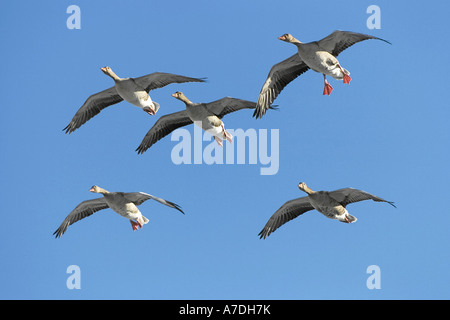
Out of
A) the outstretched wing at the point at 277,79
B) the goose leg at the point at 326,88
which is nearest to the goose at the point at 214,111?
the outstretched wing at the point at 277,79

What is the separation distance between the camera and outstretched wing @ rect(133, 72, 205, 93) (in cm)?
1798

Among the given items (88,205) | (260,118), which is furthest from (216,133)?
(88,205)

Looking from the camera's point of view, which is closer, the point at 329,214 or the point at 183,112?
the point at 329,214

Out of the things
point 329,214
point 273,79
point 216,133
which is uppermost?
point 273,79

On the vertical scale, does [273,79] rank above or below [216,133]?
above

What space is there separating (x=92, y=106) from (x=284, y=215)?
5.53 metres

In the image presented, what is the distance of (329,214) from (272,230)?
2.10 meters

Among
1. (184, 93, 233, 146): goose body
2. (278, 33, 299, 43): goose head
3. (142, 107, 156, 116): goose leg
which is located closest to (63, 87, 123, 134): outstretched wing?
(142, 107, 156, 116): goose leg

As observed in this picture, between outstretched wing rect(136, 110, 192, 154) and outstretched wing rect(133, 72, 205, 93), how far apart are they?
136cm

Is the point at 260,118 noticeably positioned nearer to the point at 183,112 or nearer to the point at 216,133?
the point at 216,133

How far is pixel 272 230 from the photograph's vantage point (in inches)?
749

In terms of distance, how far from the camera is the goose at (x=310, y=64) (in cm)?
1712

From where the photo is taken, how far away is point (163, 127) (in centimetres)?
2008

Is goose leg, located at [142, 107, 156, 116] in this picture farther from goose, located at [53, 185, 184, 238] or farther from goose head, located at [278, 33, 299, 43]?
goose head, located at [278, 33, 299, 43]
